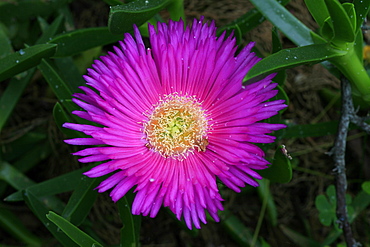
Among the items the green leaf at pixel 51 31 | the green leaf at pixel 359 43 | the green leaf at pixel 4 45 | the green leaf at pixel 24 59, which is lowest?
the green leaf at pixel 359 43

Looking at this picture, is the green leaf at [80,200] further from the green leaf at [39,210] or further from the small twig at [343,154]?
the small twig at [343,154]

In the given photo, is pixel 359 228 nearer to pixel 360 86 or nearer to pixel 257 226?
pixel 257 226

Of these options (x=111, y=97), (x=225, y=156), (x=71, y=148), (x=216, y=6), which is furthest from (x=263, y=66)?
(x=71, y=148)

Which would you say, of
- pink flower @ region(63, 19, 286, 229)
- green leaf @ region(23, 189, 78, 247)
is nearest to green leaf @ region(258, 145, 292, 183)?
pink flower @ region(63, 19, 286, 229)

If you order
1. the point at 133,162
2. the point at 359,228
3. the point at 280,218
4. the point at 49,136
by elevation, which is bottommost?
the point at 359,228

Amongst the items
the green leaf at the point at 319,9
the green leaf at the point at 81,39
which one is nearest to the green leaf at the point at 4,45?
the green leaf at the point at 81,39

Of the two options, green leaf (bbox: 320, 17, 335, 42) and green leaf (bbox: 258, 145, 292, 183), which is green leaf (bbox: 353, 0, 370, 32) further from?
green leaf (bbox: 258, 145, 292, 183)

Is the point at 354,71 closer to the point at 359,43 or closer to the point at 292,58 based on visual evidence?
the point at 359,43

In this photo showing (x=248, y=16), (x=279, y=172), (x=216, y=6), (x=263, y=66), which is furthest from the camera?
(x=216, y=6)
